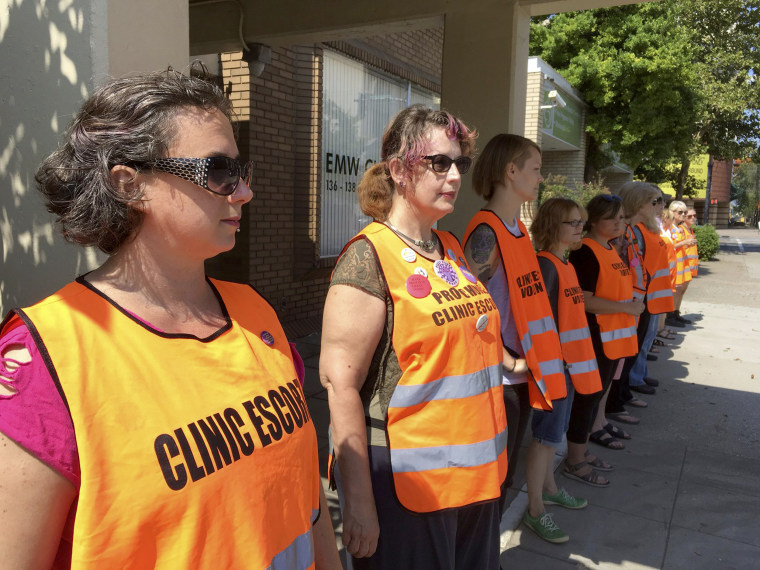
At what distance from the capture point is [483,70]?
15.3ft

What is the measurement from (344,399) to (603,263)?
9.26 ft

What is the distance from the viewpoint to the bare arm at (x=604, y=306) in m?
4.04

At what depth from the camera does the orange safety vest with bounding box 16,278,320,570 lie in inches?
39.1

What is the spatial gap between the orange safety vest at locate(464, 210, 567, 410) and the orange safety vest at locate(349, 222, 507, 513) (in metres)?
0.78

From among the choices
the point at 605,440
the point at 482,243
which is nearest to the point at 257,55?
the point at 482,243

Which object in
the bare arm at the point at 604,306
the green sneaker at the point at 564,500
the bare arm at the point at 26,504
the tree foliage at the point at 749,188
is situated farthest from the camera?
the tree foliage at the point at 749,188

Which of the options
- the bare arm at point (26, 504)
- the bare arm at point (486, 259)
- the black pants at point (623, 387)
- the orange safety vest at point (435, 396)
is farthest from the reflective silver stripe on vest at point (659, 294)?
the bare arm at point (26, 504)

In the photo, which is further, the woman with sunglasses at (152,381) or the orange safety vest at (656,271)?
the orange safety vest at (656,271)

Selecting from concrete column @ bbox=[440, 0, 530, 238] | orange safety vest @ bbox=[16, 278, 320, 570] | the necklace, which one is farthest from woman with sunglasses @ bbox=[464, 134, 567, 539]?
concrete column @ bbox=[440, 0, 530, 238]

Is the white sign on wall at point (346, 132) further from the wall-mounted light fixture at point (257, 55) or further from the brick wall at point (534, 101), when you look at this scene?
the brick wall at point (534, 101)

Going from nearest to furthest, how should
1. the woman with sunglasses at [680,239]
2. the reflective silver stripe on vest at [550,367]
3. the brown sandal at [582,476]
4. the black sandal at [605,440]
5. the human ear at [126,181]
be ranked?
1. the human ear at [126,181]
2. the reflective silver stripe on vest at [550,367]
3. the brown sandal at [582,476]
4. the black sandal at [605,440]
5. the woman with sunglasses at [680,239]

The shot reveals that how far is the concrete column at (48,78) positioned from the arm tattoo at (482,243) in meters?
1.43

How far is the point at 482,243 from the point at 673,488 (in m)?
2.80

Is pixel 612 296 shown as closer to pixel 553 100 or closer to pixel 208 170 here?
pixel 208 170
